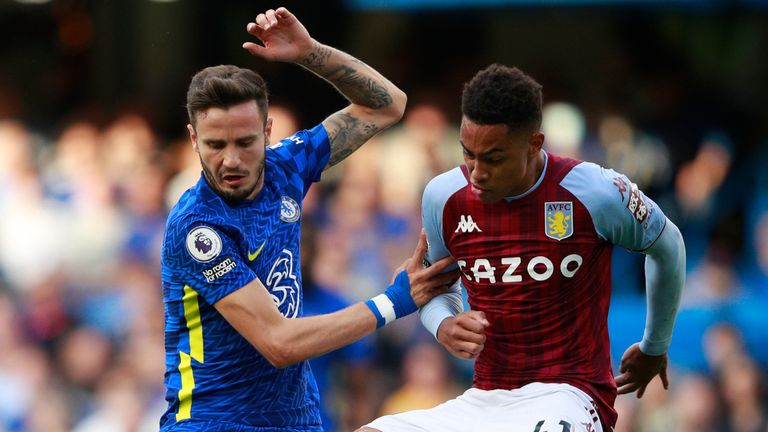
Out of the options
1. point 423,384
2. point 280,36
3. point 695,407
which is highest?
point 280,36

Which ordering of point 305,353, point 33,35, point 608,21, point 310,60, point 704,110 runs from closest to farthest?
point 305,353 < point 310,60 < point 704,110 < point 608,21 < point 33,35

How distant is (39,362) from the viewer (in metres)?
10.6

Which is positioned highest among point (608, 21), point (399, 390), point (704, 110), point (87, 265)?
point (608, 21)

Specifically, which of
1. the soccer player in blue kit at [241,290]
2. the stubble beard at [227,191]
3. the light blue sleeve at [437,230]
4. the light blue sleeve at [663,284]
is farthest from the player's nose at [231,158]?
the light blue sleeve at [663,284]

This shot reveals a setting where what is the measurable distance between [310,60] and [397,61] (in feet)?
24.8

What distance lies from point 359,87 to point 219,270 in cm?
131

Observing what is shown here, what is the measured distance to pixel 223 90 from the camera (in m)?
Result: 4.95

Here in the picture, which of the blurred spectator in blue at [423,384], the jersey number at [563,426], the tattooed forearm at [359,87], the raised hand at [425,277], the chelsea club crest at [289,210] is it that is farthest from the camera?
the blurred spectator in blue at [423,384]

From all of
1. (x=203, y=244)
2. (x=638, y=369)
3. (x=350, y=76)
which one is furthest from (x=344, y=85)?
(x=638, y=369)

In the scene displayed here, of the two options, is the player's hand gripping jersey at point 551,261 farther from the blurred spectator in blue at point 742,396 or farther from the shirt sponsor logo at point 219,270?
the blurred spectator in blue at point 742,396

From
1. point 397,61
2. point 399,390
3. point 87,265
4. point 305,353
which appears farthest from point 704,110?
point 305,353

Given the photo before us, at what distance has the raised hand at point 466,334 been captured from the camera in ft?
16.1

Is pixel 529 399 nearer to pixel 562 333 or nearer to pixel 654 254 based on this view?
pixel 562 333

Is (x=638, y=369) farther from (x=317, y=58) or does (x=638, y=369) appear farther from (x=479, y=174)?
(x=317, y=58)
